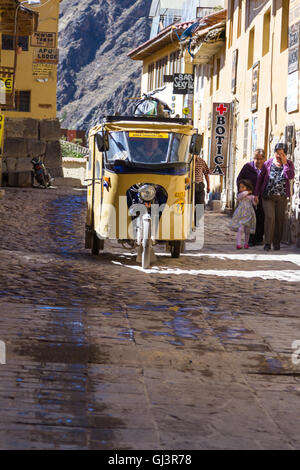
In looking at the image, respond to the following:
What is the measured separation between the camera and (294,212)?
1731 centimetres

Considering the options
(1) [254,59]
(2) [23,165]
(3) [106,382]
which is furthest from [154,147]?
(2) [23,165]

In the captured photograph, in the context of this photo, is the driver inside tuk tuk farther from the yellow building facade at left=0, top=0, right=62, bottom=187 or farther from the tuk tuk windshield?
the yellow building facade at left=0, top=0, right=62, bottom=187

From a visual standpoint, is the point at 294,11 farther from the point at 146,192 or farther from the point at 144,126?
the point at 146,192

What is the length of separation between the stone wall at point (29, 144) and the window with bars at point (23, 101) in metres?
1.13

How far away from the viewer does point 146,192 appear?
43.6 ft

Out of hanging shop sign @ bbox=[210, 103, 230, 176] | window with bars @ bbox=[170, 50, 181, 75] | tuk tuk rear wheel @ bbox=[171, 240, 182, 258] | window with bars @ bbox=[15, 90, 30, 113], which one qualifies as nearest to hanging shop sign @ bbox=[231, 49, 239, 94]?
hanging shop sign @ bbox=[210, 103, 230, 176]

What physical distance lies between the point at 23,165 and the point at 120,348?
35423 millimetres

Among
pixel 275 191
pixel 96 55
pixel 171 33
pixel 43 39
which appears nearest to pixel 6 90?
pixel 43 39

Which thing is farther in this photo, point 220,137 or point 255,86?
point 220,137

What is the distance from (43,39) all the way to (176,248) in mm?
28897

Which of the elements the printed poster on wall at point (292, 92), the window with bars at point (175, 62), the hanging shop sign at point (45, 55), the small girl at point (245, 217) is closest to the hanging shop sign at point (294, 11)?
the printed poster on wall at point (292, 92)

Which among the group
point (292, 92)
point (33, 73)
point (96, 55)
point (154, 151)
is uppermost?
point (96, 55)

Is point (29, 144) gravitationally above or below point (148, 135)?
above

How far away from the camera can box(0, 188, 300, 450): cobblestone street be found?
4793 millimetres
